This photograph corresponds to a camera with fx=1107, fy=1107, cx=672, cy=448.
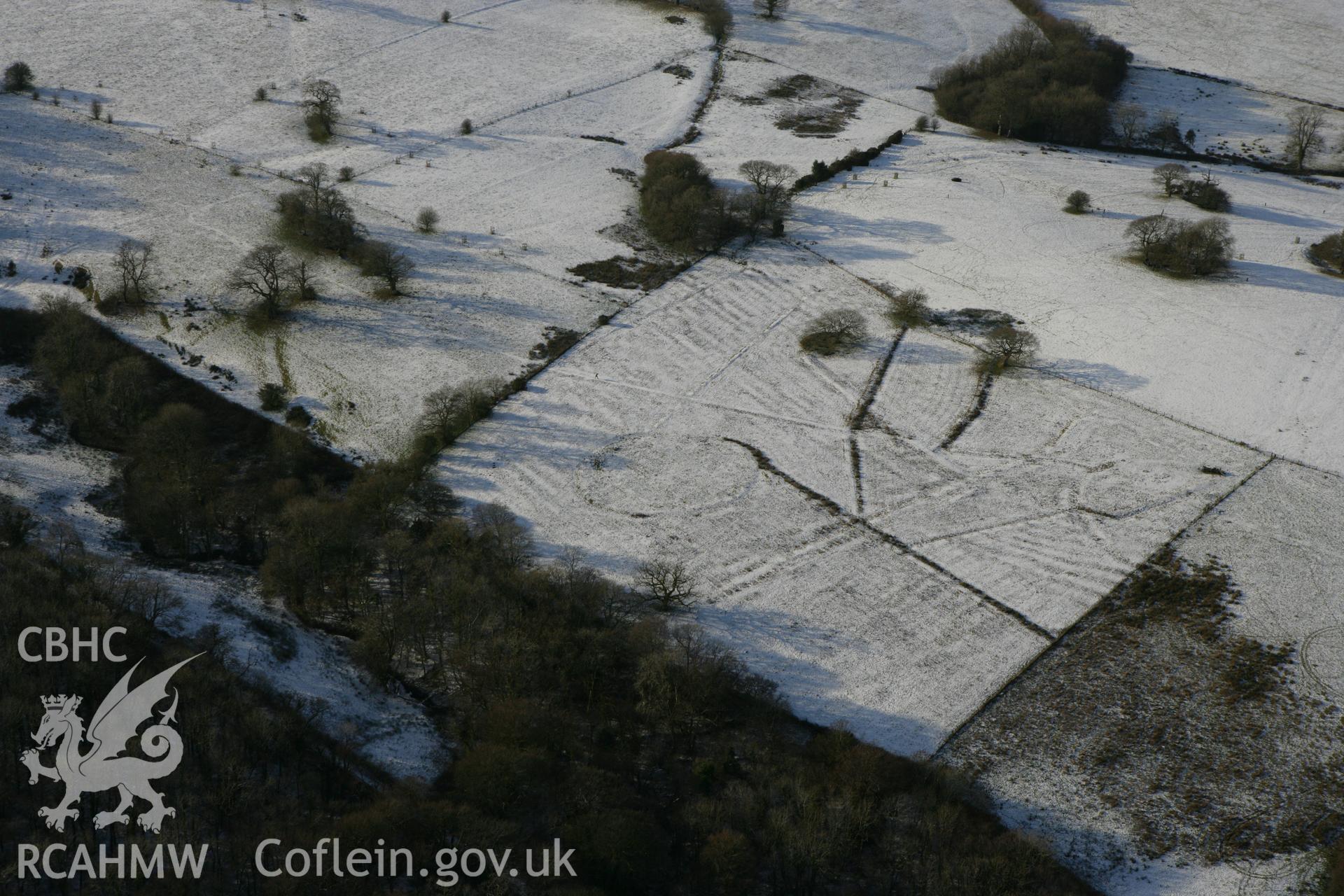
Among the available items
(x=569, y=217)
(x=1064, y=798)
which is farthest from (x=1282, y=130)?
(x=1064, y=798)

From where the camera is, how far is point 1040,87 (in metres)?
96.1

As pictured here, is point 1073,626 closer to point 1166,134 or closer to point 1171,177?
point 1171,177

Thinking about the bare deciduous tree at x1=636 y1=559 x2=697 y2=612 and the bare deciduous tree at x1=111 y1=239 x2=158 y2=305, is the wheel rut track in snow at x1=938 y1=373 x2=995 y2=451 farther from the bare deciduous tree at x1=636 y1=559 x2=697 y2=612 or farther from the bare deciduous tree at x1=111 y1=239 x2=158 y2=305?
the bare deciduous tree at x1=111 y1=239 x2=158 y2=305

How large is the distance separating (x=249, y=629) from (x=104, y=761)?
405 inches

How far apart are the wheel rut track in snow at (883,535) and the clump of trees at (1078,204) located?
38.4 metres

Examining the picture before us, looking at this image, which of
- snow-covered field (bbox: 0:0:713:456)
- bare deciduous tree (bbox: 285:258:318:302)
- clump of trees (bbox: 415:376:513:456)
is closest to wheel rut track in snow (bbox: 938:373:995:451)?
snow-covered field (bbox: 0:0:713:456)

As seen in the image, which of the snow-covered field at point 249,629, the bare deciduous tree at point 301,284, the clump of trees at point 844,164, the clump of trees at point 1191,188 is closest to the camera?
the snow-covered field at point 249,629

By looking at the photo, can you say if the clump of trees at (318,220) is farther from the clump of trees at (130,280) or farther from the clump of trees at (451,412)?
the clump of trees at (451,412)

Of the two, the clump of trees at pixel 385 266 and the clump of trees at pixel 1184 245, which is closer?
the clump of trees at pixel 385 266

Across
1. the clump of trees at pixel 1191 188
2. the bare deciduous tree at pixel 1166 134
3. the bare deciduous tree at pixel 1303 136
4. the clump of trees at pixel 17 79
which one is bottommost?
the clump of trees at pixel 17 79

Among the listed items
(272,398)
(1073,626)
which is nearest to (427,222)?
(272,398)

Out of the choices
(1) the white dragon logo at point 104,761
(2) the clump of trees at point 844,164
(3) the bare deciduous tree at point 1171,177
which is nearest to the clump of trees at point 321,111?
(2) the clump of trees at point 844,164

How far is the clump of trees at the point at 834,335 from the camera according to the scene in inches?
2650

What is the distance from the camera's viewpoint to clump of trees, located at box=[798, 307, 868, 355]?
6731cm
